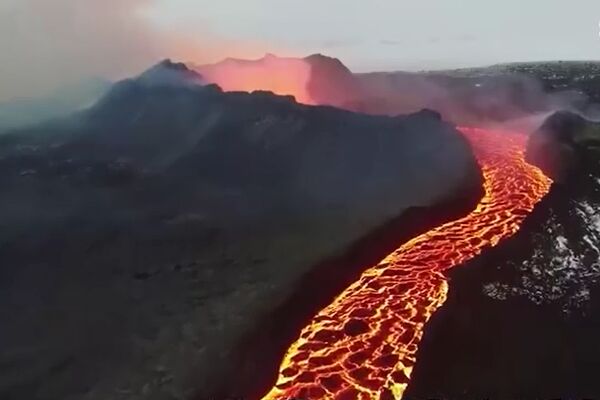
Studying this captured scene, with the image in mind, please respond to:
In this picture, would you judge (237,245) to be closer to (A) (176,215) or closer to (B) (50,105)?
(A) (176,215)

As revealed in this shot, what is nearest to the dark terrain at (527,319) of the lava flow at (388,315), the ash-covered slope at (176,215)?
the lava flow at (388,315)

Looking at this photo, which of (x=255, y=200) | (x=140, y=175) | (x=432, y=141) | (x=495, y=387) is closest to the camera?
(x=495, y=387)

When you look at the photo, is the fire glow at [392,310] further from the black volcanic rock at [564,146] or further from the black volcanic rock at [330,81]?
the black volcanic rock at [330,81]

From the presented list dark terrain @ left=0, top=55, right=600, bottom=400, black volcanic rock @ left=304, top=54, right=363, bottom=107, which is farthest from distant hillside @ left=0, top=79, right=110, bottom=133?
black volcanic rock @ left=304, top=54, right=363, bottom=107

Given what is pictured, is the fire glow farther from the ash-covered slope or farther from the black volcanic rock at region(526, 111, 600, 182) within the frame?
the black volcanic rock at region(526, 111, 600, 182)

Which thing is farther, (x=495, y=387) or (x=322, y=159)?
(x=322, y=159)

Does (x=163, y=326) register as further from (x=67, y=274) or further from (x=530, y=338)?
(x=530, y=338)

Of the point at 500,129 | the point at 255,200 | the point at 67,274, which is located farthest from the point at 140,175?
the point at 500,129
